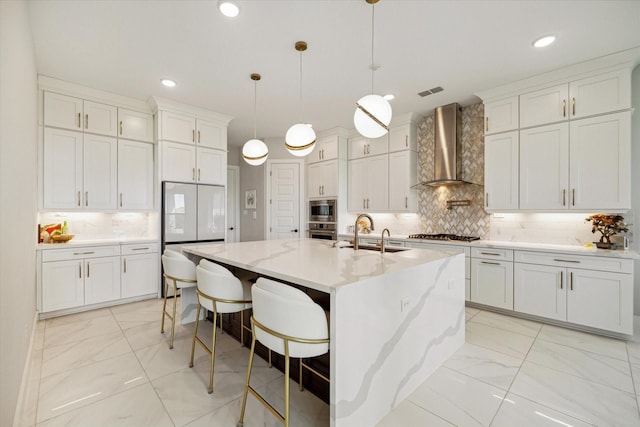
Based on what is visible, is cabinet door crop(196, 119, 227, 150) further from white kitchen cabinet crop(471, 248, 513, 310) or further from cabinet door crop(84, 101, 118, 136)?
white kitchen cabinet crop(471, 248, 513, 310)

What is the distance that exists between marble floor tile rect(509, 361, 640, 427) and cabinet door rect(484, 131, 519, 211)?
6.46 feet

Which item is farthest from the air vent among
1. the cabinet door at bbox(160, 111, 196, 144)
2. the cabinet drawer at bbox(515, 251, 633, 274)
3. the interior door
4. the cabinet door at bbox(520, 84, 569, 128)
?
the cabinet door at bbox(160, 111, 196, 144)

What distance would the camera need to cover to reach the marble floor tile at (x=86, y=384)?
1.78 meters

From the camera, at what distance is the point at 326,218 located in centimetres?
532

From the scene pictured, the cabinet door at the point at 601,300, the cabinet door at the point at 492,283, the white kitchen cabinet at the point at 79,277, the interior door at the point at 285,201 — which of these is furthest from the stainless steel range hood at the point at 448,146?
the white kitchen cabinet at the point at 79,277

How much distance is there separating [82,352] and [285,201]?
378 centimetres

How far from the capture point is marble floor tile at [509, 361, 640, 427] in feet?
5.53

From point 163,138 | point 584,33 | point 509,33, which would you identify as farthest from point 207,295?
point 584,33

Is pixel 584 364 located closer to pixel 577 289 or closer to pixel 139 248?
pixel 577 289

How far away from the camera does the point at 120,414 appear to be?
169cm

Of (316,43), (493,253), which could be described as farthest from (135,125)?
(493,253)

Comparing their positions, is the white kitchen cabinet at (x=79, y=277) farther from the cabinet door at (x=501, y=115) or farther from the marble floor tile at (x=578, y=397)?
the cabinet door at (x=501, y=115)

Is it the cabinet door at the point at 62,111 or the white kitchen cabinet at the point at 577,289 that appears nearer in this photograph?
the white kitchen cabinet at the point at 577,289

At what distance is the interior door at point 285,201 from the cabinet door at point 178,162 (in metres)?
1.73
